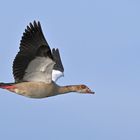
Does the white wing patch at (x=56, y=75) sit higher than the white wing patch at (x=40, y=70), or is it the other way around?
the white wing patch at (x=56, y=75)

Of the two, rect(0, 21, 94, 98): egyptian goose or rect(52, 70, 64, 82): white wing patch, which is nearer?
rect(0, 21, 94, 98): egyptian goose

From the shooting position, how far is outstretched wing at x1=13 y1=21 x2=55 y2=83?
87.0 ft

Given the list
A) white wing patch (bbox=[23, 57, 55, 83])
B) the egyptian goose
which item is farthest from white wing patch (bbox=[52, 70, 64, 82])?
white wing patch (bbox=[23, 57, 55, 83])

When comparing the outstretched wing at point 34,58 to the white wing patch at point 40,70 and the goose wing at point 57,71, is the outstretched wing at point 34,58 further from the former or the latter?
the goose wing at point 57,71

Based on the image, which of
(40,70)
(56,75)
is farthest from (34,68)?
(56,75)

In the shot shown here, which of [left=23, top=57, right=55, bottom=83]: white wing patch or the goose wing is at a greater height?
the goose wing

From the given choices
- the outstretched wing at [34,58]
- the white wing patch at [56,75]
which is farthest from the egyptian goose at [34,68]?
the white wing patch at [56,75]

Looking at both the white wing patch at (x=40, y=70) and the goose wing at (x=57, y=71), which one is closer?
the white wing patch at (x=40, y=70)

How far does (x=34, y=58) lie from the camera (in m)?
26.7

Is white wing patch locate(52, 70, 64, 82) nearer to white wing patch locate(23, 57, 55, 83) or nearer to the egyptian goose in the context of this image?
the egyptian goose

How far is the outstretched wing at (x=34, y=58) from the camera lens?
2653 centimetres

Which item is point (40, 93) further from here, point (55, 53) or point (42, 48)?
point (55, 53)

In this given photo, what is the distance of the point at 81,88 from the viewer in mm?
29250

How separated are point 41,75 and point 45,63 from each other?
71cm
